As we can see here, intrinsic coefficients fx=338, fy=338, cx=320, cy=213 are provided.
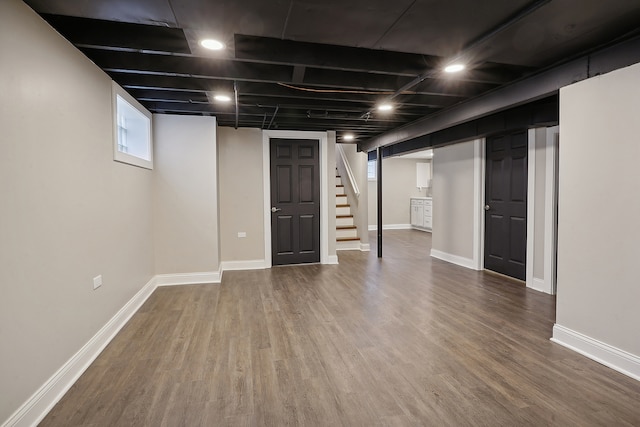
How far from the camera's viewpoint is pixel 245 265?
5602mm

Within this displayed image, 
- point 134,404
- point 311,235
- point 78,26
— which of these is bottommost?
point 134,404

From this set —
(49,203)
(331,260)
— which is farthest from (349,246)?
(49,203)

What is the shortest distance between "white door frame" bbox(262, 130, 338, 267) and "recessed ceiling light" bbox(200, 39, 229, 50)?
3.11 metres

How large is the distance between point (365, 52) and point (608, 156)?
6.51 ft

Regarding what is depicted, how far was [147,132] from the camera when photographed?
4324 millimetres

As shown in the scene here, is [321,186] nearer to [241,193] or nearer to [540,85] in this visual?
[241,193]

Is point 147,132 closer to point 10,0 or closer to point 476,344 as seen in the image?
point 10,0

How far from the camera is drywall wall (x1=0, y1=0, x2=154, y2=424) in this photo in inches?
68.2

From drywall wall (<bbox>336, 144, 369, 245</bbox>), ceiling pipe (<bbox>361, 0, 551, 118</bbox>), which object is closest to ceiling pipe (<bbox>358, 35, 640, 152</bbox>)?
ceiling pipe (<bbox>361, 0, 551, 118</bbox>)

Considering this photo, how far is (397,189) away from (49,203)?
9.71 meters

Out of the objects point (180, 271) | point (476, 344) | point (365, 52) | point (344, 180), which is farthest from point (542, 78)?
point (344, 180)

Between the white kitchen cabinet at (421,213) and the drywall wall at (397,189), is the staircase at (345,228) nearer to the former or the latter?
the drywall wall at (397,189)

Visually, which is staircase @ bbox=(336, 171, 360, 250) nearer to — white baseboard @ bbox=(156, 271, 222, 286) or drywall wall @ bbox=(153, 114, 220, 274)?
white baseboard @ bbox=(156, 271, 222, 286)

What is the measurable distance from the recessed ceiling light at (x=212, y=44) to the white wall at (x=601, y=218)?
2.73m
